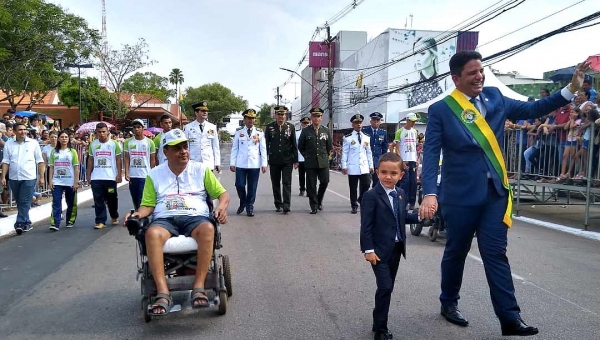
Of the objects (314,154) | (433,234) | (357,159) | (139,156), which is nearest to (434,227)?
(433,234)

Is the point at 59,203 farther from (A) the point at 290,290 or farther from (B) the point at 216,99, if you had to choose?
(B) the point at 216,99

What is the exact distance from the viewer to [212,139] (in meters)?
9.27

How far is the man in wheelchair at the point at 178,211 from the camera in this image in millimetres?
4082

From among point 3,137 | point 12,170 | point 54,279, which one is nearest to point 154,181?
point 54,279

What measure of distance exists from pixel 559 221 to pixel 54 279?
9188 mm

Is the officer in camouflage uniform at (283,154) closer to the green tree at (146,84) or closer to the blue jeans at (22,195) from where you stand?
the blue jeans at (22,195)

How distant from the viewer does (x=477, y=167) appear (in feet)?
12.4

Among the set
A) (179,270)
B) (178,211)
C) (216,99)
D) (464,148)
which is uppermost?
(216,99)

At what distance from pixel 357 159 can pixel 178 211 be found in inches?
244

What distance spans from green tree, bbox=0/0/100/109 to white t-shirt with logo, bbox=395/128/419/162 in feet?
47.8

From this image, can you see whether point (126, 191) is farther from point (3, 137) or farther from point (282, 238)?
point (282, 238)

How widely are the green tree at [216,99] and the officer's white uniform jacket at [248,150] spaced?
252 ft

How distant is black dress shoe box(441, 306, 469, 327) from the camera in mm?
4180

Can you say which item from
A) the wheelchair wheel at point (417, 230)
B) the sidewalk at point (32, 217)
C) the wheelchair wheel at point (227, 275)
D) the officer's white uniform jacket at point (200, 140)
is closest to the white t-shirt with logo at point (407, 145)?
the wheelchair wheel at point (417, 230)
